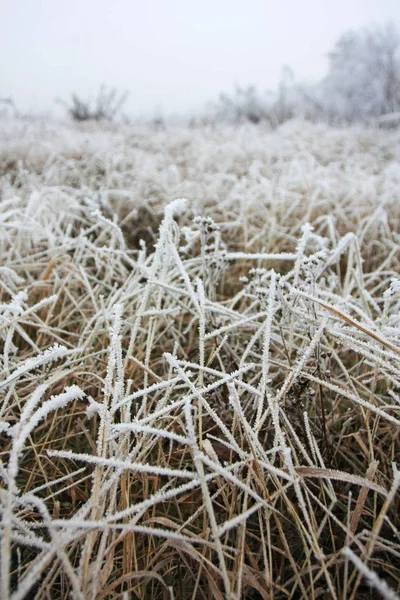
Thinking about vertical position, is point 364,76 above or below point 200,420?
above

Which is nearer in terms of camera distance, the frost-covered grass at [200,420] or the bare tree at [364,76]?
the frost-covered grass at [200,420]

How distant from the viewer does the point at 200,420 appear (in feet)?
2.12

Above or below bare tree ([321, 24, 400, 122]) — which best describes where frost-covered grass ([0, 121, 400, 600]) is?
below

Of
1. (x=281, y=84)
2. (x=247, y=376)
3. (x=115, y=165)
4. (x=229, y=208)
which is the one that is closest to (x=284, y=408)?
(x=247, y=376)

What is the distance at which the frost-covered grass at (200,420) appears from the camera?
1.73 ft

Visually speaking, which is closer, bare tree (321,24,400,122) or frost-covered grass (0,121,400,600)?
frost-covered grass (0,121,400,600)

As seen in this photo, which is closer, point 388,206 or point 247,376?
point 247,376

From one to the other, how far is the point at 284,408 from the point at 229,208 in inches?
51.9

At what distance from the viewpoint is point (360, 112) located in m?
8.17

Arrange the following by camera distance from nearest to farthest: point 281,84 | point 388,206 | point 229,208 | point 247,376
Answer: point 247,376 < point 229,208 < point 388,206 < point 281,84

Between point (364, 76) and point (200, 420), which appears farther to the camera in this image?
point (364, 76)

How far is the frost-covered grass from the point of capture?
0.53 m

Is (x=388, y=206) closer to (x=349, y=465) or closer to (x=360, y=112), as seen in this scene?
(x=349, y=465)

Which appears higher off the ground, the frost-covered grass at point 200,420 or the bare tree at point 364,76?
the bare tree at point 364,76
